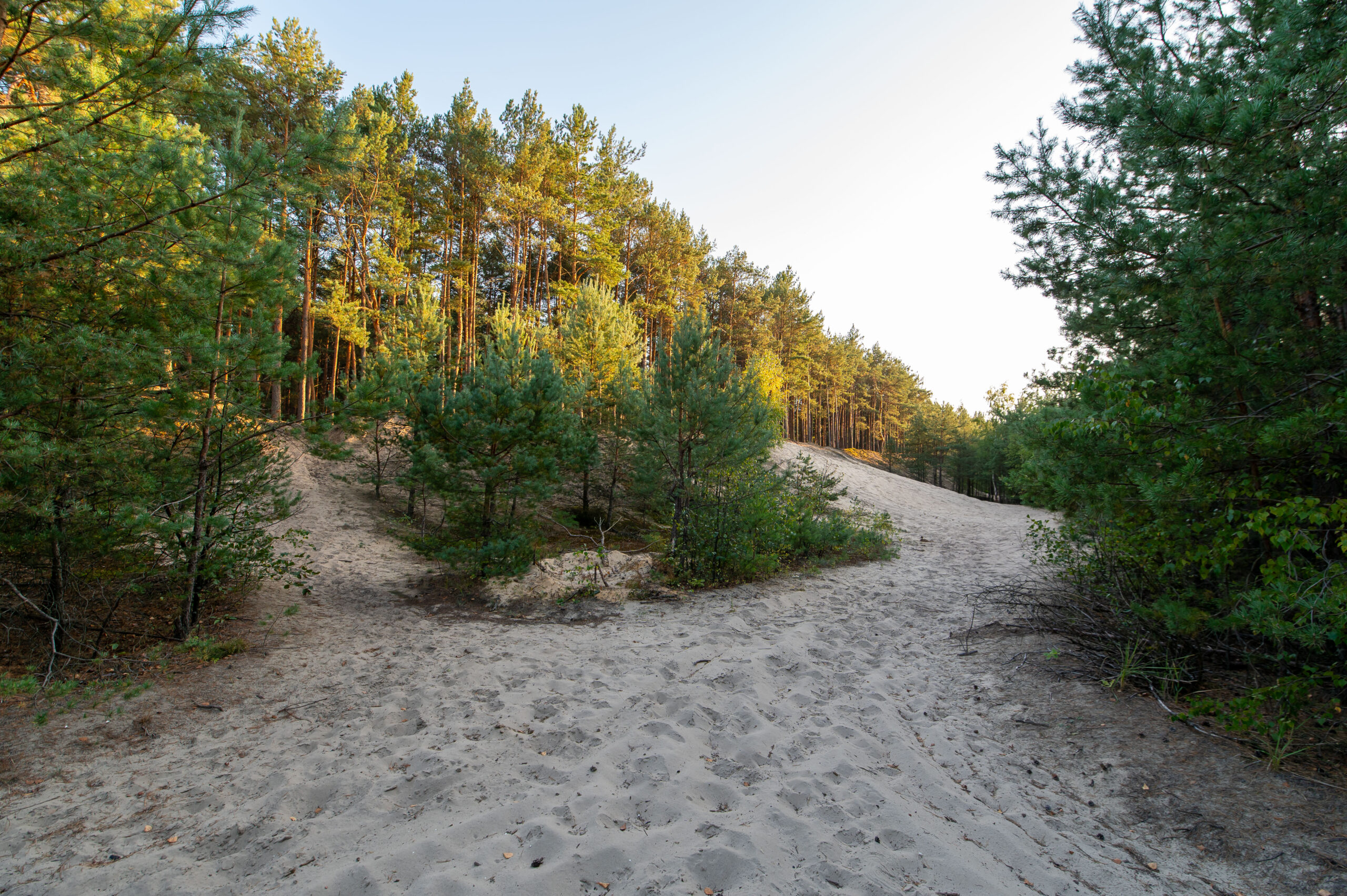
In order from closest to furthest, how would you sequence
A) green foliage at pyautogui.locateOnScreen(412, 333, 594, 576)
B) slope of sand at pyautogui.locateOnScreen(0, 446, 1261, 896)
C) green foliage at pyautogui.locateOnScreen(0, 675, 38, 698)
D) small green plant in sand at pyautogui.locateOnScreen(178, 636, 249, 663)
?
slope of sand at pyautogui.locateOnScreen(0, 446, 1261, 896), green foliage at pyautogui.locateOnScreen(0, 675, 38, 698), small green plant in sand at pyautogui.locateOnScreen(178, 636, 249, 663), green foliage at pyautogui.locateOnScreen(412, 333, 594, 576)

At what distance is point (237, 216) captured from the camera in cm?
485

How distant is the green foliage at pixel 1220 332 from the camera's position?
2891 mm

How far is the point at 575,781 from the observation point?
121 inches

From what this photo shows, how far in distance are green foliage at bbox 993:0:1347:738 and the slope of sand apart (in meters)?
1.52

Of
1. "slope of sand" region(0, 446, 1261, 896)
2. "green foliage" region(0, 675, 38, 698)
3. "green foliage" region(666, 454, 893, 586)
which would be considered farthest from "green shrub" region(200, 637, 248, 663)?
"green foliage" region(666, 454, 893, 586)

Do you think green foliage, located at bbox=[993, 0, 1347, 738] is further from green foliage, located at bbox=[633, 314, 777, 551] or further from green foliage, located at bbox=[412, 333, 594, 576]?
green foliage, located at bbox=[412, 333, 594, 576]

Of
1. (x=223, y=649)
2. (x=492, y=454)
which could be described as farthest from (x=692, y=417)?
(x=223, y=649)

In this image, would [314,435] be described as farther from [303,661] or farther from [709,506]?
[709,506]

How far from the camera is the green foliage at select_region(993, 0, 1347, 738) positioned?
289 cm

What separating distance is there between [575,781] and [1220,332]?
5238 mm

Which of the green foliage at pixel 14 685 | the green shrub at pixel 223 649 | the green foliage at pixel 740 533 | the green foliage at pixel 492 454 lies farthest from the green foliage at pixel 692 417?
the green foliage at pixel 14 685

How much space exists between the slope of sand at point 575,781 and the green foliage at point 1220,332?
1.52 meters

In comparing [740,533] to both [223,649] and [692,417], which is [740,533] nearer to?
[692,417]

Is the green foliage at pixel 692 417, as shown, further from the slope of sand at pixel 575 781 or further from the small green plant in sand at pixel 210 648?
the small green plant in sand at pixel 210 648
